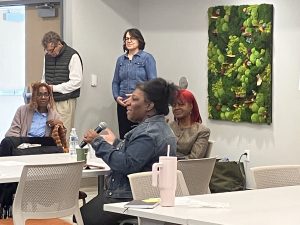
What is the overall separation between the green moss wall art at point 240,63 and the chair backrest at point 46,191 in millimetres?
3569

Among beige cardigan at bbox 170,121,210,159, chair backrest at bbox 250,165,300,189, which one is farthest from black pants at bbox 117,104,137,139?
chair backrest at bbox 250,165,300,189

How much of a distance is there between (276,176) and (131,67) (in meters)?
3.80

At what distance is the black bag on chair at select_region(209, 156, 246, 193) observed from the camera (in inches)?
266

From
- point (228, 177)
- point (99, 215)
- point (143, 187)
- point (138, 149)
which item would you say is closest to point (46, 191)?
point (99, 215)

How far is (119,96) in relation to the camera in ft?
24.6

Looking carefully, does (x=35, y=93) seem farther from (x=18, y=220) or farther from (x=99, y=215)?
(x=18, y=220)

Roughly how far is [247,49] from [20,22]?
2866 millimetres

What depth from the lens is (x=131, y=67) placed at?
734cm

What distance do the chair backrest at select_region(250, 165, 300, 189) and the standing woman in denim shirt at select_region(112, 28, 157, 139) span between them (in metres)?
3.56

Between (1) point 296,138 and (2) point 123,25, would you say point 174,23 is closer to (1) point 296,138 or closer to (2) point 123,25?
(2) point 123,25

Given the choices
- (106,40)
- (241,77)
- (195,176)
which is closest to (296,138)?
(241,77)

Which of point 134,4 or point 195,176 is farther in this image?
point 134,4

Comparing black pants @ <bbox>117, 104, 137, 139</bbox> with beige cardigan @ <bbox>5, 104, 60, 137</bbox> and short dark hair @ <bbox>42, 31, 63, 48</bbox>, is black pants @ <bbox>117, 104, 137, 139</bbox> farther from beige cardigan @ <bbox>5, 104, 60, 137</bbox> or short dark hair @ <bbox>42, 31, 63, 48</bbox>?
beige cardigan @ <bbox>5, 104, 60, 137</bbox>

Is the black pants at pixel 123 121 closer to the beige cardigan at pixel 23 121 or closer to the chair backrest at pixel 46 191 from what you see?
the beige cardigan at pixel 23 121
